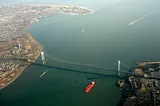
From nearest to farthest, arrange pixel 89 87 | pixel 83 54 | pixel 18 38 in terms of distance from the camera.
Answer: pixel 89 87
pixel 83 54
pixel 18 38

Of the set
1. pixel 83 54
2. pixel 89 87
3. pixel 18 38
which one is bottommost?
pixel 89 87

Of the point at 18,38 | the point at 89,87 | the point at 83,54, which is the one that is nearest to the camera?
the point at 89,87

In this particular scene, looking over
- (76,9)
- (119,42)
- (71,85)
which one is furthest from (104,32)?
(76,9)

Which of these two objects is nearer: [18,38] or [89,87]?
[89,87]

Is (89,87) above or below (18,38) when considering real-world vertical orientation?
below

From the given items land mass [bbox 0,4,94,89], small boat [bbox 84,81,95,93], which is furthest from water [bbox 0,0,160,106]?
→ land mass [bbox 0,4,94,89]

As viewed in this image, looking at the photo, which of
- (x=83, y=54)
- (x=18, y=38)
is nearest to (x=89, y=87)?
(x=83, y=54)

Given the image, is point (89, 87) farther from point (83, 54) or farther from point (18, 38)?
point (18, 38)
